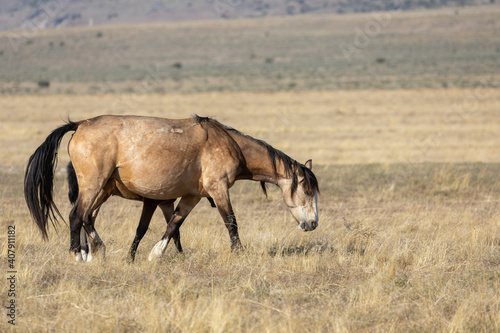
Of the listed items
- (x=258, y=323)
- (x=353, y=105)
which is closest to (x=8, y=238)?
(x=258, y=323)

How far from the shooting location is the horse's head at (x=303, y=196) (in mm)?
7805

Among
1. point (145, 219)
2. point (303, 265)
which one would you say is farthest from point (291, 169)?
point (145, 219)

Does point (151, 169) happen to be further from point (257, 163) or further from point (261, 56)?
point (261, 56)

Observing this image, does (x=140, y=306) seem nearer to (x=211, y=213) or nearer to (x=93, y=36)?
(x=211, y=213)

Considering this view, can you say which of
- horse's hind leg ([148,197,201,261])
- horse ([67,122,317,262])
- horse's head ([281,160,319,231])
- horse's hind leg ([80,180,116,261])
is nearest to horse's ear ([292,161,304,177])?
horse's head ([281,160,319,231])

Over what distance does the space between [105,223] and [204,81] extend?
43.9 meters

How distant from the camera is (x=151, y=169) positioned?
7223 mm

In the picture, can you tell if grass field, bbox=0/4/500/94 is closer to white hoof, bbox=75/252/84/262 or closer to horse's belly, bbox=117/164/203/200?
horse's belly, bbox=117/164/203/200

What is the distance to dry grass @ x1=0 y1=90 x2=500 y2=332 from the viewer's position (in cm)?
544

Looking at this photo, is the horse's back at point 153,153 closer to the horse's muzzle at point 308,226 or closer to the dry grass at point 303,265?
the dry grass at point 303,265

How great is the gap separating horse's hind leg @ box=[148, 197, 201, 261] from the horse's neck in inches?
28.8

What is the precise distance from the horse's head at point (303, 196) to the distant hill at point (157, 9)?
140637 mm

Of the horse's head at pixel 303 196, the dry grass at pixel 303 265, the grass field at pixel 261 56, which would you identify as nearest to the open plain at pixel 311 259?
the dry grass at pixel 303 265

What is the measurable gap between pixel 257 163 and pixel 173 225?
1.22 m
